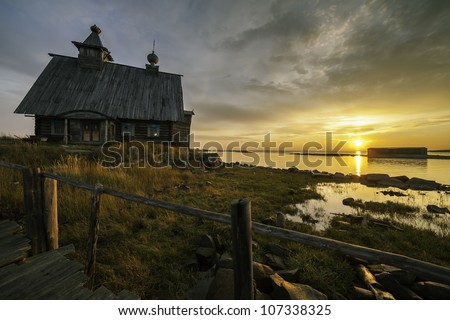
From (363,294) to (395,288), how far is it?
65cm

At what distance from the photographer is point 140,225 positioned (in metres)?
5.09

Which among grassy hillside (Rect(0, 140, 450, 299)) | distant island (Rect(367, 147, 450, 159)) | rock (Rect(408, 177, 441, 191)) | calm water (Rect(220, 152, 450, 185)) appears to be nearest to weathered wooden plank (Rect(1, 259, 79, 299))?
grassy hillside (Rect(0, 140, 450, 299))

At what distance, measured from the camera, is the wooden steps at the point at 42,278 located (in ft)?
7.34

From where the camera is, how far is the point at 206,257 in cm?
370

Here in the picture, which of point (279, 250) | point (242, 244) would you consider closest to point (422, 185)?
point (279, 250)

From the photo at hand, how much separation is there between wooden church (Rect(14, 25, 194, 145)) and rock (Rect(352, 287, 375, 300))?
63.1 ft

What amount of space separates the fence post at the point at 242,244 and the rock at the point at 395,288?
9.20ft

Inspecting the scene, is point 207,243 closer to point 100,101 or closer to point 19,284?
point 19,284

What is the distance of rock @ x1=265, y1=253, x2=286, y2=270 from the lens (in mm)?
3633

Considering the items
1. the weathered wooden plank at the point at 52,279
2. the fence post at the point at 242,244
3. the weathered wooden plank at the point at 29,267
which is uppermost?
the fence post at the point at 242,244

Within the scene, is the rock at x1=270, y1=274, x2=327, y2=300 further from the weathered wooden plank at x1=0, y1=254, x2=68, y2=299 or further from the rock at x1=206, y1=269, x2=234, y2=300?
the weathered wooden plank at x1=0, y1=254, x2=68, y2=299

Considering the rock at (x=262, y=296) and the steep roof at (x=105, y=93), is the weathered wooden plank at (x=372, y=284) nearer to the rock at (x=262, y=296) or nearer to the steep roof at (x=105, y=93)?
the rock at (x=262, y=296)

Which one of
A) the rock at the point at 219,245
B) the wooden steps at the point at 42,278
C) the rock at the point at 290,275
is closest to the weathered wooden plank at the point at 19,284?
the wooden steps at the point at 42,278

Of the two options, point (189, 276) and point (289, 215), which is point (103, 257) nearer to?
point (189, 276)
